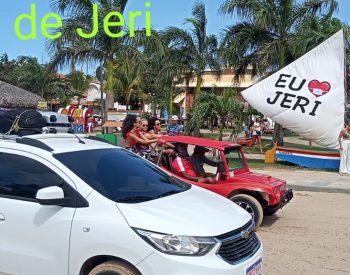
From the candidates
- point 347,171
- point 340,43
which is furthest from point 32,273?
point 340,43

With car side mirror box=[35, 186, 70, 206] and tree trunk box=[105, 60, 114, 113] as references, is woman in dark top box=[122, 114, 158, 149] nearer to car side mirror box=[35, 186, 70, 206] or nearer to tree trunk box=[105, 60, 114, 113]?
car side mirror box=[35, 186, 70, 206]

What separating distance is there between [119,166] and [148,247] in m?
1.24

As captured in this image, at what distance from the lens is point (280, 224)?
8422mm

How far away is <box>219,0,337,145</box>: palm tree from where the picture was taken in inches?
803

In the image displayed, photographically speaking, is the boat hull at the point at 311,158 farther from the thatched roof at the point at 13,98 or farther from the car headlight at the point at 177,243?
the thatched roof at the point at 13,98

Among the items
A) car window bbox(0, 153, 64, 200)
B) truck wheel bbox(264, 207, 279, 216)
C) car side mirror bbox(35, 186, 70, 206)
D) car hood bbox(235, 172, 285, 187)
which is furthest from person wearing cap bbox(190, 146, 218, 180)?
car side mirror bbox(35, 186, 70, 206)

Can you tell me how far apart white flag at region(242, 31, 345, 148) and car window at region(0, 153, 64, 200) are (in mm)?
12590

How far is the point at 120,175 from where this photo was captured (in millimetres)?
4703

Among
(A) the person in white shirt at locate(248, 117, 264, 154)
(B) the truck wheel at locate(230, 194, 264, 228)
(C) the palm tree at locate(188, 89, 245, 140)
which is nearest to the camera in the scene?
(B) the truck wheel at locate(230, 194, 264, 228)

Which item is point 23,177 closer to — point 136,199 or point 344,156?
point 136,199

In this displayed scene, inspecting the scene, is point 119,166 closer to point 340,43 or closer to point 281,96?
point 281,96

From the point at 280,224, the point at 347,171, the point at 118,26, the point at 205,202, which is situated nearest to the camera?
the point at 205,202

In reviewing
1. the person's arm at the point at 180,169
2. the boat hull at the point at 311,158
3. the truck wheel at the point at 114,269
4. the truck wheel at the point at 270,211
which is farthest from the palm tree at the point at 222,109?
the truck wheel at the point at 114,269

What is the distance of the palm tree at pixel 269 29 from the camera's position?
66.9 feet
